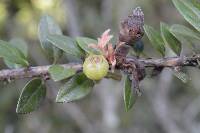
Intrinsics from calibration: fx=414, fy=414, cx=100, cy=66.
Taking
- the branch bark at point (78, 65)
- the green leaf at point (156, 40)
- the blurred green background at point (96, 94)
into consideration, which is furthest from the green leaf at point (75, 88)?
the blurred green background at point (96, 94)

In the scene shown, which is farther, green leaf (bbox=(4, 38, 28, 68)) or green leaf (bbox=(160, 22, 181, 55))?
green leaf (bbox=(4, 38, 28, 68))

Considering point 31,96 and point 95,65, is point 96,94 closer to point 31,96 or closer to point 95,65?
point 31,96

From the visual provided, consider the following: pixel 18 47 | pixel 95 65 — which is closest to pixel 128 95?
pixel 95 65

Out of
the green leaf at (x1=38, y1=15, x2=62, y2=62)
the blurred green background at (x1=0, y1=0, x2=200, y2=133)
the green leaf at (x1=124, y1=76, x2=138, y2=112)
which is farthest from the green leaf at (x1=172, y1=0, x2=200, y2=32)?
the blurred green background at (x1=0, y1=0, x2=200, y2=133)

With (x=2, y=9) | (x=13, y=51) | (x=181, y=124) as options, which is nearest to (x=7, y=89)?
(x=2, y=9)

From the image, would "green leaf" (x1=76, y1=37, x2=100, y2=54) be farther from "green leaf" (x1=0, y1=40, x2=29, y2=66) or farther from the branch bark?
"green leaf" (x1=0, y1=40, x2=29, y2=66)

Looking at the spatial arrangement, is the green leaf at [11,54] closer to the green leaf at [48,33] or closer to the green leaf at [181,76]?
the green leaf at [48,33]
